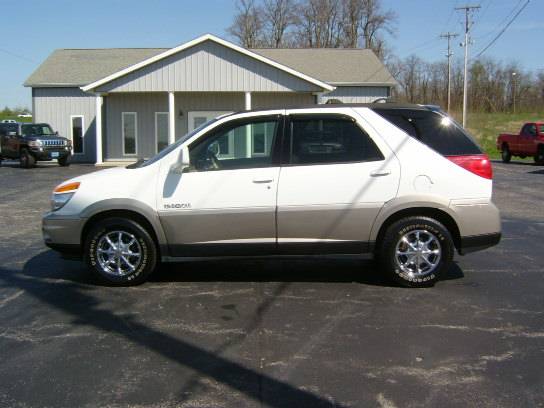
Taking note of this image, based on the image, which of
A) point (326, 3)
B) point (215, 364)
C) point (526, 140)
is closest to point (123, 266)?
point (215, 364)

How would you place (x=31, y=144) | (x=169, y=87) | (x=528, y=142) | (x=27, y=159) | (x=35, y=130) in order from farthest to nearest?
(x=528, y=142) → (x=35, y=130) → (x=27, y=159) → (x=31, y=144) → (x=169, y=87)

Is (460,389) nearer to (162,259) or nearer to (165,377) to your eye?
(165,377)

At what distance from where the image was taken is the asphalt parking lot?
384 centimetres

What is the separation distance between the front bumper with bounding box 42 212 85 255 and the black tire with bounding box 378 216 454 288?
315 centimetres

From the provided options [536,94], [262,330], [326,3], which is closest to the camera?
[262,330]

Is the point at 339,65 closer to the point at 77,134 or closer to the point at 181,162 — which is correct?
the point at 77,134

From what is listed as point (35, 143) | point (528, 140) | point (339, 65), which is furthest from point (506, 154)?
point (35, 143)

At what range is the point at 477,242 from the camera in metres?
6.28

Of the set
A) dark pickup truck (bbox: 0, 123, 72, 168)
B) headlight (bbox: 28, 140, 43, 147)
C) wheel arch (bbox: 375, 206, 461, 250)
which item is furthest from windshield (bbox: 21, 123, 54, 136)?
wheel arch (bbox: 375, 206, 461, 250)

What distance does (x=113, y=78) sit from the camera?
24.0 m

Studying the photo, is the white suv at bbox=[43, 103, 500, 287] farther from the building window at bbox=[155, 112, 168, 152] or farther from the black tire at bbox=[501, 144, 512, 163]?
the black tire at bbox=[501, 144, 512, 163]

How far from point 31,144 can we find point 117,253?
20.8 metres

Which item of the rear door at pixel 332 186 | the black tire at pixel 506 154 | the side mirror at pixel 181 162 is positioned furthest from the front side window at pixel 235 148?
the black tire at pixel 506 154

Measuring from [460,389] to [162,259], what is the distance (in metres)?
3.45
